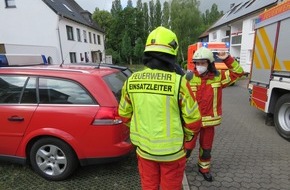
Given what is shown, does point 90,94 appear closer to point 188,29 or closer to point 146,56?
point 146,56

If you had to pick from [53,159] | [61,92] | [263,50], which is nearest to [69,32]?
[263,50]

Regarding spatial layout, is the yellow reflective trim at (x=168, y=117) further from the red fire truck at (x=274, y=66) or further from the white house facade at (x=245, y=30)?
the white house facade at (x=245, y=30)

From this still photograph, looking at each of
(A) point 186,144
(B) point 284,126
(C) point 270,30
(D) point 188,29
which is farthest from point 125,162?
(D) point 188,29

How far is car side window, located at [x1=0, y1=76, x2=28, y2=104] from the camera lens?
360 cm

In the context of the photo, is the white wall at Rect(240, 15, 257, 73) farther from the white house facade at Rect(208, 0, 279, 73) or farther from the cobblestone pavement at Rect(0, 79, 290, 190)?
the cobblestone pavement at Rect(0, 79, 290, 190)

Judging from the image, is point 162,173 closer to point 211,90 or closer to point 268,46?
point 211,90

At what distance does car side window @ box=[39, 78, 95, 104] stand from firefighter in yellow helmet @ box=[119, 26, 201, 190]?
1294mm

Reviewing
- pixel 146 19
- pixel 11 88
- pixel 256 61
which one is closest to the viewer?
pixel 11 88

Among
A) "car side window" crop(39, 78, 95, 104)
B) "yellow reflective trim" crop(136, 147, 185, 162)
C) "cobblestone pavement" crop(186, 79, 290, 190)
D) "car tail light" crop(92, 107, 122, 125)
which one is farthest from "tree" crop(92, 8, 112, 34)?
"yellow reflective trim" crop(136, 147, 185, 162)

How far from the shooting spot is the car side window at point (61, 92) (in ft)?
Answer: 11.0

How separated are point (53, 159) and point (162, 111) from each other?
225 centimetres

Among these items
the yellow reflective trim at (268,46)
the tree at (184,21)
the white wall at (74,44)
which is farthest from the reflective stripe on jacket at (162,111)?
the tree at (184,21)

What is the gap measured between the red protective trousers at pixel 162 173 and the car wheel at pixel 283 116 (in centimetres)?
391

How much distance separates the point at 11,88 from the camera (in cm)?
366
